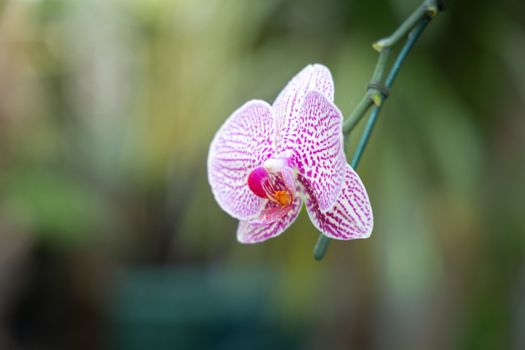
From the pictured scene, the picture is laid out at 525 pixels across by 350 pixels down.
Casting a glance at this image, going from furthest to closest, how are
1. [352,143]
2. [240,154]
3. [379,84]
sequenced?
[352,143] < [240,154] < [379,84]

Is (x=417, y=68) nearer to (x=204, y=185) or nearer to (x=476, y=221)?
(x=476, y=221)

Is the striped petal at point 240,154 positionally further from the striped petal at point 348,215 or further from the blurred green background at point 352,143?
the blurred green background at point 352,143

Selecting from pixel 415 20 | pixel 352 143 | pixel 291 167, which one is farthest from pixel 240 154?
pixel 352 143

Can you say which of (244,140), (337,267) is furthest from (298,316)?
(244,140)

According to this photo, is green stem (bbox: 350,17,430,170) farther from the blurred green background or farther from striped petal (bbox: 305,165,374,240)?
the blurred green background

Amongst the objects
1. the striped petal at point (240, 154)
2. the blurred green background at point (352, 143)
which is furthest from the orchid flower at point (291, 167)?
the blurred green background at point (352, 143)

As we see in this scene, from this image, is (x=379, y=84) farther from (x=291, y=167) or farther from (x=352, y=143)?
(x=352, y=143)

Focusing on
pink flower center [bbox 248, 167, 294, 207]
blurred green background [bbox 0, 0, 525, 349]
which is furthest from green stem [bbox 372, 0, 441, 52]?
blurred green background [bbox 0, 0, 525, 349]
